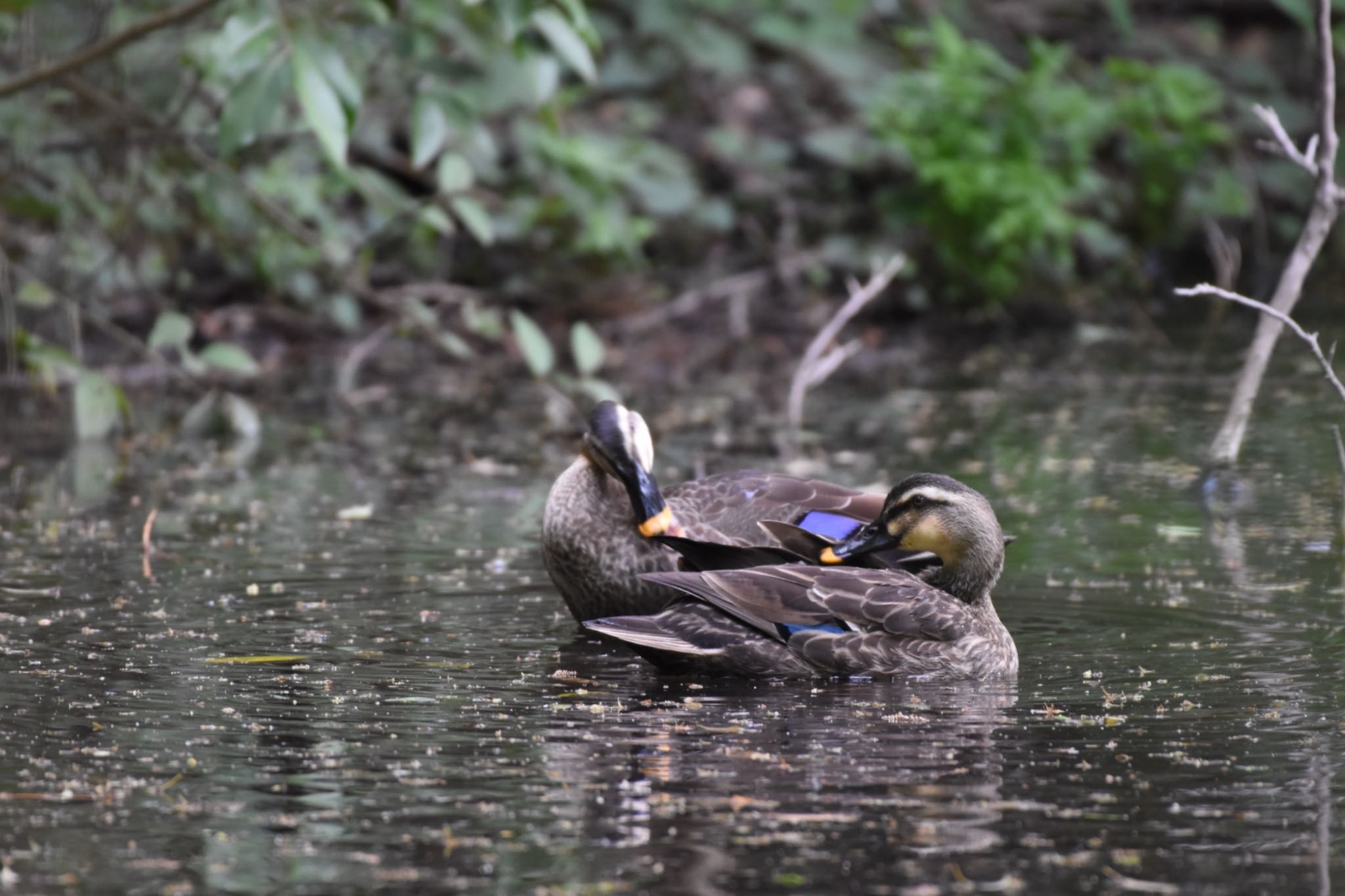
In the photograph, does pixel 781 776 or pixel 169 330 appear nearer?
pixel 781 776

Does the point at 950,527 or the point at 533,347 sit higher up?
the point at 533,347

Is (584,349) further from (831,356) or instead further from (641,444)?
(641,444)

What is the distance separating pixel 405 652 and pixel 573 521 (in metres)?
1.04

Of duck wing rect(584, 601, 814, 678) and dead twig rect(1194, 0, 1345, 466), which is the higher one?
dead twig rect(1194, 0, 1345, 466)

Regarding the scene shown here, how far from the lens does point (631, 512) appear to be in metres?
7.17

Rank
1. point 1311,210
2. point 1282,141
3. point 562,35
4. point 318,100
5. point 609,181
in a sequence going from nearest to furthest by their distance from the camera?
point 318,100
point 1282,141
point 1311,210
point 562,35
point 609,181

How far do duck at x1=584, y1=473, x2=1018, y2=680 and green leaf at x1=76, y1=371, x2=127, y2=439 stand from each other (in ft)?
16.5

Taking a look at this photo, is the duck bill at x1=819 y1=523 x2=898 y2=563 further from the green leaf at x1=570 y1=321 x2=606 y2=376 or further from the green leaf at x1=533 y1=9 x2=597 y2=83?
the green leaf at x1=570 y1=321 x2=606 y2=376

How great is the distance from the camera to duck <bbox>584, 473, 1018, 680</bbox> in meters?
5.97

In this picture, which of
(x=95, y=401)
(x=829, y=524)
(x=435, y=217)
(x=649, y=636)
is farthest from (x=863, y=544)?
(x=95, y=401)

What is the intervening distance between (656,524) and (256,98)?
222cm

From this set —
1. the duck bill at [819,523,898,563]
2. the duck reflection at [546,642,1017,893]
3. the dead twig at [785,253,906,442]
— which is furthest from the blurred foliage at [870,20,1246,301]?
the duck reflection at [546,642,1017,893]

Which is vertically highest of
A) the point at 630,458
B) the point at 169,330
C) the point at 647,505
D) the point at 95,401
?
the point at 169,330

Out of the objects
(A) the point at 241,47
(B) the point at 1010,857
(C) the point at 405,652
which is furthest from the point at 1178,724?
(A) the point at 241,47
